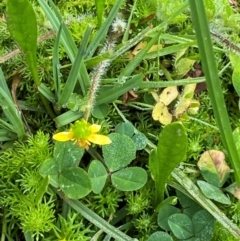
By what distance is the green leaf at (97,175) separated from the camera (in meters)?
0.92

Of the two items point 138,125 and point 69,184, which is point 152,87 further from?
point 69,184

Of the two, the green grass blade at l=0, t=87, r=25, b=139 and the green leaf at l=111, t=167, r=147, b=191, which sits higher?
the green grass blade at l=0, t=87, r=25, b=139

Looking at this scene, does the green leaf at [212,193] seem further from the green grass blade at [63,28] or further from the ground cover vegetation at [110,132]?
the green grass blade at [63,28]

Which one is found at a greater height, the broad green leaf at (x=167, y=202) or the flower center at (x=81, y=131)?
the flower center at (x=81, y=131)

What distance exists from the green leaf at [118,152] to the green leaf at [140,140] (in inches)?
1.0

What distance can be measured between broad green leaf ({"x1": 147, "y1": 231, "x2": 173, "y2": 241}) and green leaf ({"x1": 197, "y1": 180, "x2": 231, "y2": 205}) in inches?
4.2

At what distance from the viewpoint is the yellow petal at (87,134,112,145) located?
89 cm

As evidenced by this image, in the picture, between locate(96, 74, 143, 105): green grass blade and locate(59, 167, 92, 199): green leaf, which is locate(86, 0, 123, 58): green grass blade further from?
locate(59, 167, 92, 199): green leaf

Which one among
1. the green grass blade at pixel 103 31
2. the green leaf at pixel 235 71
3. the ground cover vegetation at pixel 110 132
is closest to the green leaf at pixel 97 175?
the ground cover vegetation at pixel 110 132

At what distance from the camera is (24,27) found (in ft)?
2.91

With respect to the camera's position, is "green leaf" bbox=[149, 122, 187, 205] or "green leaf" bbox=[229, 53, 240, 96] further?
"green leaf" bbox=[229, 53, 240, 96]

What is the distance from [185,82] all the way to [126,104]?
122mm

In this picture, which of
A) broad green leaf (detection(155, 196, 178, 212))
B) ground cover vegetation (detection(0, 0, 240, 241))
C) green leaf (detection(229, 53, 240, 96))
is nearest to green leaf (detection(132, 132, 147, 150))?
ground cover vegetation (detection(0, 0, 240, 241))

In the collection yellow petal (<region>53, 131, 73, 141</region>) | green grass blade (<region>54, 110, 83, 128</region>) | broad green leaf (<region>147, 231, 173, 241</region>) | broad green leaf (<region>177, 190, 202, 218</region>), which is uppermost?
yellow petal (<region>53, 131, 73, 141</region>)
